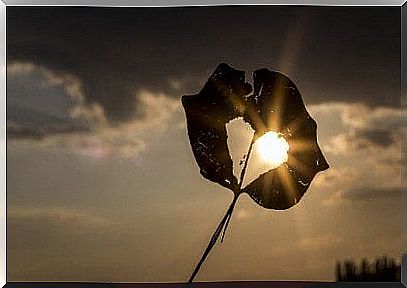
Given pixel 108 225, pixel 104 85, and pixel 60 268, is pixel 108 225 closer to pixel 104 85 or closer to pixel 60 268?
pixel 60 268

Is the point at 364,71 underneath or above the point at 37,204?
above

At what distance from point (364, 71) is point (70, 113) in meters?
0.90

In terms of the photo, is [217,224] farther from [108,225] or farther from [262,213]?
[108,225]

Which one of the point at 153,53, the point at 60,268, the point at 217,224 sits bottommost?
the point at 60,268

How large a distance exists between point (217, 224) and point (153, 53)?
1.81 feet

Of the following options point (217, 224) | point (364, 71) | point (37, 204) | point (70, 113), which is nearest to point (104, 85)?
point (70, 113)

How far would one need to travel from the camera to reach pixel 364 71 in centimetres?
173

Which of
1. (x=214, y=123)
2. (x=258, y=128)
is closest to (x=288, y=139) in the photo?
(x=258, y=128)

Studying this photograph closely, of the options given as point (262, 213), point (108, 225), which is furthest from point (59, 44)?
point (262, 213)

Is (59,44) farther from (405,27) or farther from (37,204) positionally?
(405,27)

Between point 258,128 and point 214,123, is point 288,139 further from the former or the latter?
point 214,123

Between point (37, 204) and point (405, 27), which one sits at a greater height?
point (405, 27)

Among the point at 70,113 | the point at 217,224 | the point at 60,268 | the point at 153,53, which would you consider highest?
the point at 153,53

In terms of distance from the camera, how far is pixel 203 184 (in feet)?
5.63
